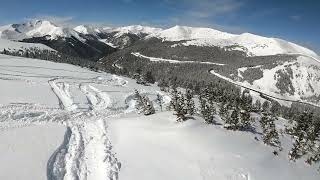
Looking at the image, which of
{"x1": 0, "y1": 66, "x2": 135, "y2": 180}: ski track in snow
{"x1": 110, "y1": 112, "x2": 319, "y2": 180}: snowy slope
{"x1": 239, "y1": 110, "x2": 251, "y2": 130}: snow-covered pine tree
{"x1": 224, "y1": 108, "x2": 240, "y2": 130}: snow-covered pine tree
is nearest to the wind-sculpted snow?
{"x1": 0, "y1": 66, "x2": 135, "y2": 180}: ski track in snow

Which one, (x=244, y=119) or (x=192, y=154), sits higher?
(x=244, y=119)

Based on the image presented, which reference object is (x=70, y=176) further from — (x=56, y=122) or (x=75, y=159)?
(x=56, y=122)

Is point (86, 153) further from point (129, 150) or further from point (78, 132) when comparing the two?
point (78, 132)

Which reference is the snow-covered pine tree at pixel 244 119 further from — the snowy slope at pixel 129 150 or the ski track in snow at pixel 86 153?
the ski track in snow at pixel 86 153

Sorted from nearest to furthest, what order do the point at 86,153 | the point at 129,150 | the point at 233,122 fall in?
the point at 86,153 → the point at 129,150 → the point at 233,122

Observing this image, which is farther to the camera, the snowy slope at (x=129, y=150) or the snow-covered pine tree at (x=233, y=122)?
the snow-covered pine tree at (x=233, y=122)

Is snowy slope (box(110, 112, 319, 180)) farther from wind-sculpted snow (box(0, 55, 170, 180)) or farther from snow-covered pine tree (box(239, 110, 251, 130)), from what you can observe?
snow-covered pine tree (box(239, 110, 251, 130))

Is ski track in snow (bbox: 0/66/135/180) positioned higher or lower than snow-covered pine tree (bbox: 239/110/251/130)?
lower

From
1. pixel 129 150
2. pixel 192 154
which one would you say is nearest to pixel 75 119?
pixel 129 150

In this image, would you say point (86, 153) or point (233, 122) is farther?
point (233, 122)

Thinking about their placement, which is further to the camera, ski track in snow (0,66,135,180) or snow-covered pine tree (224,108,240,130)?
A: snow-covered pine tree (224,108,240,130)

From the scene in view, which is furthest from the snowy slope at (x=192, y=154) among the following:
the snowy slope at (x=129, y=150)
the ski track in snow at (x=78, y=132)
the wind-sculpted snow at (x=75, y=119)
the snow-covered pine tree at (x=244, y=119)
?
the snow-covered pine tree at (x=244, y=119)

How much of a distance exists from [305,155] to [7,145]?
129ft

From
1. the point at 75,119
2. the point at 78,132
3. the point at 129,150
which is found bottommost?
the point at 75,119
